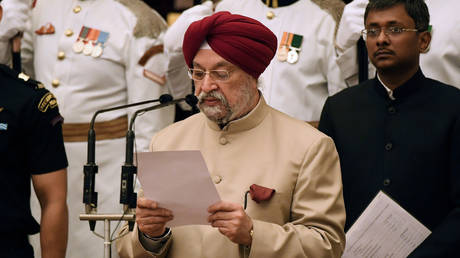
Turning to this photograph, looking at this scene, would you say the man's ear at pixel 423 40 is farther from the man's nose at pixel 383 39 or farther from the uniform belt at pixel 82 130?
the uniform belt at pixel 82 130

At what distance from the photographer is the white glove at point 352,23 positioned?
12.2ft

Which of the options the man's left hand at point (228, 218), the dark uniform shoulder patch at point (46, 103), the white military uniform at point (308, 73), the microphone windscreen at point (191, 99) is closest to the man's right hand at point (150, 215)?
the man's left hand at point (228, 218)

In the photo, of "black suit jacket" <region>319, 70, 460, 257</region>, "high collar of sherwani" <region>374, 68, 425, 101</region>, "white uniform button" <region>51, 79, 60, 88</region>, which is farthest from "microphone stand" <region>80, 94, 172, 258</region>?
"white uniform button" <region>51, 79, 60, 88</region>

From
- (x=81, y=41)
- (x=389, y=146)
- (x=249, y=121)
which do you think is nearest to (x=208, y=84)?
(x=249, y=121)

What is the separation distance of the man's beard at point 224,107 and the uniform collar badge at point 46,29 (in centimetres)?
214

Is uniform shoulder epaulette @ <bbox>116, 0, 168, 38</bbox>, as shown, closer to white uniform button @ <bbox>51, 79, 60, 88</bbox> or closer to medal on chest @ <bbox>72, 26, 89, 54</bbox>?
medal on chest @ <bbox>72, 26, 89, 54</bbox>

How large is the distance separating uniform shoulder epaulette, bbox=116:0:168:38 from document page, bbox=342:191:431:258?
72.6 inches

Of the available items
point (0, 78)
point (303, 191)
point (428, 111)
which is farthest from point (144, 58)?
point (303, 191)

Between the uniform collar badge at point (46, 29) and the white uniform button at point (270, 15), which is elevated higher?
the white uniform button at point (270, 15)

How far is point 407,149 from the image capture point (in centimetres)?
311

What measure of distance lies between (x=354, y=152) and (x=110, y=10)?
75.4 inches

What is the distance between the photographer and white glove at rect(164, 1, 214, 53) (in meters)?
4.13

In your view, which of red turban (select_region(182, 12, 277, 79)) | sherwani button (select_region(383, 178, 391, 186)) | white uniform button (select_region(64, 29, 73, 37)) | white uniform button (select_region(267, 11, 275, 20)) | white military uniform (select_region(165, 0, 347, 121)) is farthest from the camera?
white uniform button (select_region(64, 29, 73, 37))

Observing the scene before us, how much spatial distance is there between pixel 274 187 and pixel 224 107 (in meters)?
0.32
